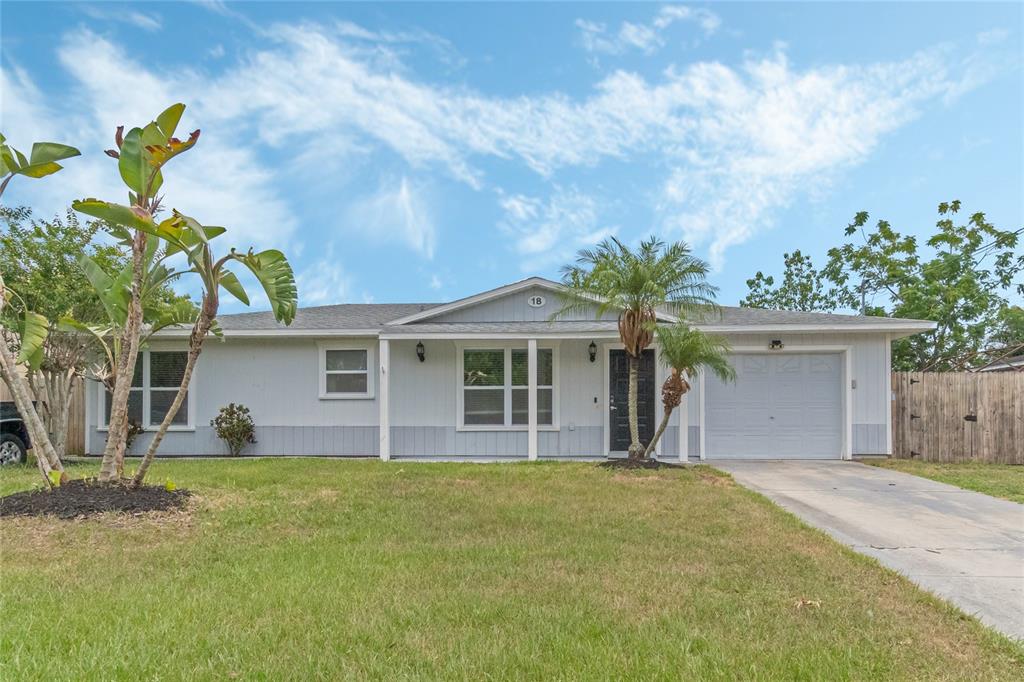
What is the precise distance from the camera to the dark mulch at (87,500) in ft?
18.4

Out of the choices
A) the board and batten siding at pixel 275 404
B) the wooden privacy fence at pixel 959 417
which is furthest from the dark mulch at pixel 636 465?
the wooden privacy fence at pixel 959 417

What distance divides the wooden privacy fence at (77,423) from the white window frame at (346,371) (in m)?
5.28

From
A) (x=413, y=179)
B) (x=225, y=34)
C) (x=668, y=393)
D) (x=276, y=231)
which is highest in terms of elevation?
(x=225, y=34)

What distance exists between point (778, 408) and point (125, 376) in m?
11.0

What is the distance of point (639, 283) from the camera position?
9391 millimetres

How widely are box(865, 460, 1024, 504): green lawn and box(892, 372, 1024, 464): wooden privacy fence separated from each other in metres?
0.43

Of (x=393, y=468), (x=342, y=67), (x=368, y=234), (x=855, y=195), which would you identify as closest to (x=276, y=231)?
(x=368, y=234)

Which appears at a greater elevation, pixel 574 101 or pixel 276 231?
pixel 574 101

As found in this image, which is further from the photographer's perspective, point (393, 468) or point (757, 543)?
point (393, 468)

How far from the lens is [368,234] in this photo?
1395cm

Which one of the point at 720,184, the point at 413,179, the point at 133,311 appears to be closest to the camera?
the point at 133,311

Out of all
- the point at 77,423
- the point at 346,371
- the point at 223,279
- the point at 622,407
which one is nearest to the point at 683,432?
the point at 622,407

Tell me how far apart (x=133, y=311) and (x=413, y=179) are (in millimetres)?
9447

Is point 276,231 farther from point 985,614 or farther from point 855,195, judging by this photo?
point 855,195
